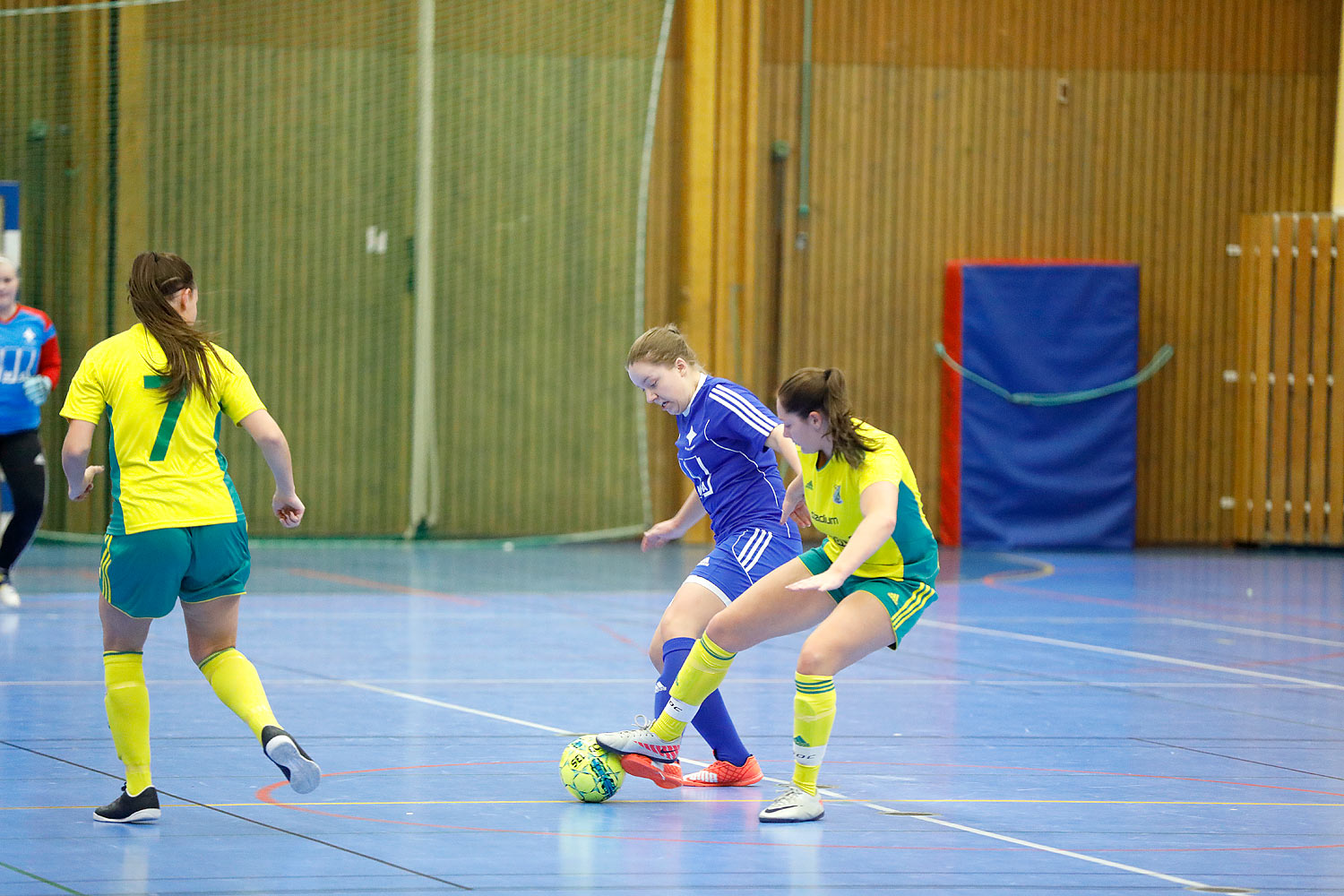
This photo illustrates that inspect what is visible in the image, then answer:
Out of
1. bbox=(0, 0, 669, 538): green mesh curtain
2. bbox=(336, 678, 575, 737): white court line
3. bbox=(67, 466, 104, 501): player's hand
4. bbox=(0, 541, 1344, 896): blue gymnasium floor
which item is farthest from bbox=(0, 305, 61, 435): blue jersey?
bbox=(67, 466, 104, 501): player's hand

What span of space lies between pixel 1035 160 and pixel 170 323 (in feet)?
40.0

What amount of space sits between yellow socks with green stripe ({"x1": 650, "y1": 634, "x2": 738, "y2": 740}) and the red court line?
17.7ft

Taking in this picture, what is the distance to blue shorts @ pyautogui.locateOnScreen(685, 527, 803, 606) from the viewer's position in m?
5.36

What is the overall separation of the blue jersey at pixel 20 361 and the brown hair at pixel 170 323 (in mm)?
5011

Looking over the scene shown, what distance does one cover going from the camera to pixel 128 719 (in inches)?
179

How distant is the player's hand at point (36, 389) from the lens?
9.12m

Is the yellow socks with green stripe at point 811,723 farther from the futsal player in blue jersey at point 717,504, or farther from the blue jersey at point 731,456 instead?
the blue jersey at point 731,456

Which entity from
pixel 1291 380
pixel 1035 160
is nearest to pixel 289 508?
pixel 1035 160

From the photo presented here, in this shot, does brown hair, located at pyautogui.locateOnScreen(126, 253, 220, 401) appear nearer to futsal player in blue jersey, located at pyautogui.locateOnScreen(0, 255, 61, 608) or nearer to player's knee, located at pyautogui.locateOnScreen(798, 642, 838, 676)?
player's knee, located at pyautogui.locateOnScreen(798, 642, 838, 676)

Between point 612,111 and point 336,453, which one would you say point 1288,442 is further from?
point 336,453

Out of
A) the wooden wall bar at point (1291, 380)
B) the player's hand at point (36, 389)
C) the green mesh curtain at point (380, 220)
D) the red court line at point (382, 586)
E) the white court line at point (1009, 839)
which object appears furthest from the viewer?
the wooden wall bar at point (1291, 380)

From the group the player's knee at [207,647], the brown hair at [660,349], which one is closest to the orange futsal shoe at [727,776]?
the brown hair at [660,349]

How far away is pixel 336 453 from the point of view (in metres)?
14.5

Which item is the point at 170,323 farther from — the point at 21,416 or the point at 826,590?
the point at 21,416
